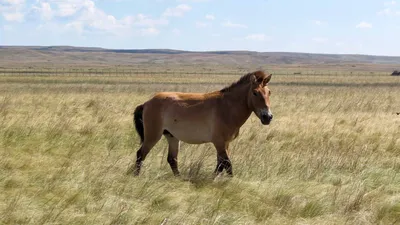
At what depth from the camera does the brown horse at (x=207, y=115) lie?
8.60m

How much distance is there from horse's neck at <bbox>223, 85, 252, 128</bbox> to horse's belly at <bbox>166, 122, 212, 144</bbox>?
1.38 ft

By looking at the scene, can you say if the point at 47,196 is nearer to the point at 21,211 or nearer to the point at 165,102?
the point at 21,211

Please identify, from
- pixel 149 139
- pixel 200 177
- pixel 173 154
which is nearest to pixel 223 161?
pixel 200 177

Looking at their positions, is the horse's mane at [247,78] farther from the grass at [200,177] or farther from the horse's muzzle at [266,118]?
the grass at [200,177]

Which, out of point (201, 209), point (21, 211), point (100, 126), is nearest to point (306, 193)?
point (201, 209)

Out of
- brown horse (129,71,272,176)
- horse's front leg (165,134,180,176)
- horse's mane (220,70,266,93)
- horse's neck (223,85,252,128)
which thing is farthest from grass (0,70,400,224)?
horse's mane (220,70,266,93)

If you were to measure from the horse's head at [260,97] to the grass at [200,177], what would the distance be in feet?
3.19

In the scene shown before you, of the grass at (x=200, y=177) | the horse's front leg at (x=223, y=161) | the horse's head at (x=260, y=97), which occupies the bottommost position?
the grass at (x=200, y=177)

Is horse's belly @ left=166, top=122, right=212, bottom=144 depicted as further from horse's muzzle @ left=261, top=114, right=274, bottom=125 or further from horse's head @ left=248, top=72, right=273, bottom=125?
horse's muzzle @ left=261, top=114, right=274, bottom=125

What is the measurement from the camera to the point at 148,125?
920 cm

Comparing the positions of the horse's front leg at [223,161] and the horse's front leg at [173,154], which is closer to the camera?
the horse's front leg at [223,161]

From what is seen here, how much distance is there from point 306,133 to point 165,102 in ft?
17.6

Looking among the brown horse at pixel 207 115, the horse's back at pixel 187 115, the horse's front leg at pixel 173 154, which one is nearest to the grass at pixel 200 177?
the horse's front leg at pixel 173 154

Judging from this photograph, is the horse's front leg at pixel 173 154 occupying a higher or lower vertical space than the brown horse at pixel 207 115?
lower
